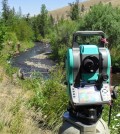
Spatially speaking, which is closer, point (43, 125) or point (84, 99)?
point (84, 99)

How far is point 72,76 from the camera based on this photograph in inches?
129

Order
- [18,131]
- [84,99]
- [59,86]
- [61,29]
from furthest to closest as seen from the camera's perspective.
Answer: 1. [61,29]
2. [59,86]
3. [18,131]
4. [84,99]

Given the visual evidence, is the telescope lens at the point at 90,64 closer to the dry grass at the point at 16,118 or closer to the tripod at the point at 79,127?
the tripod at the point at 79,127

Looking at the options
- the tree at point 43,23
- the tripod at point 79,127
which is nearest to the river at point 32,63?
the tripod at point 79,127

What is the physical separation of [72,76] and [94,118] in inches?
→ 16.9

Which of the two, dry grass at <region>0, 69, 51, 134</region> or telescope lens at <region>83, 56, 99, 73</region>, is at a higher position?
telescope lens at <region>83, 56, 99, 73</region>

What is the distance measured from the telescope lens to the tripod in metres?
0.50

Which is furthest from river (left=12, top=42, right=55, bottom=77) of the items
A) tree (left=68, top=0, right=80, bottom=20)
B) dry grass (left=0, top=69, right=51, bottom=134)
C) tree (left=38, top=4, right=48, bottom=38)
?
tree (left=38, top=4, right=48, bottom=38)

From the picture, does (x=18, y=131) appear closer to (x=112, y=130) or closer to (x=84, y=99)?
(x=84, y=99)

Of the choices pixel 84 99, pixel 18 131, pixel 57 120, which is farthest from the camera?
pixel 57 120

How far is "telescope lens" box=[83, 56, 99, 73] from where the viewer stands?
3254 mm

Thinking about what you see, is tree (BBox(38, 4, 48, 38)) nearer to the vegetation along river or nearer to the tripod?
the vegetation along river

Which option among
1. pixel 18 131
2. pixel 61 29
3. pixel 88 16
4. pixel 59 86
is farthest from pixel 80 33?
pixel 61 29

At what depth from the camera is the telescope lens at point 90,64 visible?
10.7ft
